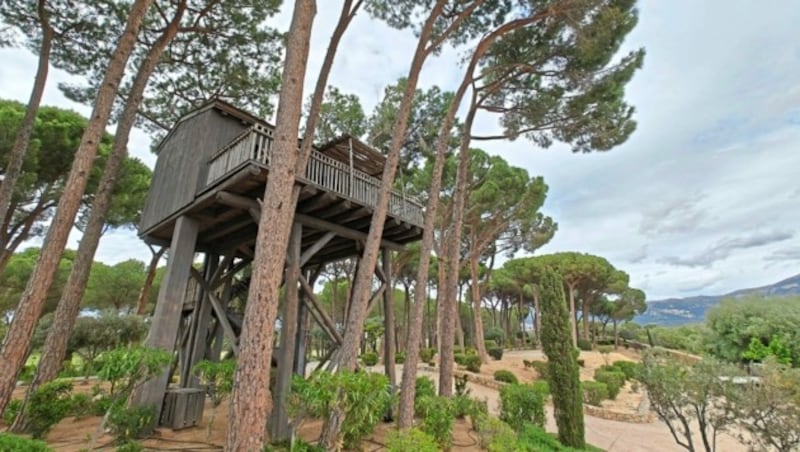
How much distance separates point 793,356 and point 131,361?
20.9 metres

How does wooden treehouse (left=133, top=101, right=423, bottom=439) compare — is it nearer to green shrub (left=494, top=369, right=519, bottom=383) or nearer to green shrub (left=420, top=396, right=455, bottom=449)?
green shrub (left=420, top=396, right=455, bottom=449)

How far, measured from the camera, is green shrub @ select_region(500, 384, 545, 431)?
24.6 ft

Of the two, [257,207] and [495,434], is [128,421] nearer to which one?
[257,207]

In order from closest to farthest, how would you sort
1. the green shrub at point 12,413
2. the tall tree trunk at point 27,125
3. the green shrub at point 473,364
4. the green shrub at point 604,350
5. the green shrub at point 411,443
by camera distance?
the green shrub at point 411,443
the green shrub at point 12,413
the tall tree trunk at point 27,125
the green shrub at point 473,364
the green shrub at point 604,350

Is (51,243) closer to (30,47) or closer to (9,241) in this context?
(30,47)

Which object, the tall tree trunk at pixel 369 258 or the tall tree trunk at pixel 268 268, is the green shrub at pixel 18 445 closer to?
the tall tree trunk at pixel 268 268

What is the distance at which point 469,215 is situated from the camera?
16.9 metres

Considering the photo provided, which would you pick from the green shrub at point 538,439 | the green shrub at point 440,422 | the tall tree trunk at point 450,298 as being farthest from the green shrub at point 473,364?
the green shrub at point 440,422

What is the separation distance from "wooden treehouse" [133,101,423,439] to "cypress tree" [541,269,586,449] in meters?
3.83

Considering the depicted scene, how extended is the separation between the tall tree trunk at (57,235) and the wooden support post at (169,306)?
146 centimetres

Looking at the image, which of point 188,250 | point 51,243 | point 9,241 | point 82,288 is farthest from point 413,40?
point 9,241

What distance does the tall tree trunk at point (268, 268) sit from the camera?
3.53 m

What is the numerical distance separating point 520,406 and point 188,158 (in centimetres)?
899

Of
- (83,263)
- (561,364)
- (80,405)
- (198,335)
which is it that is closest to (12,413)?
(80,405)
